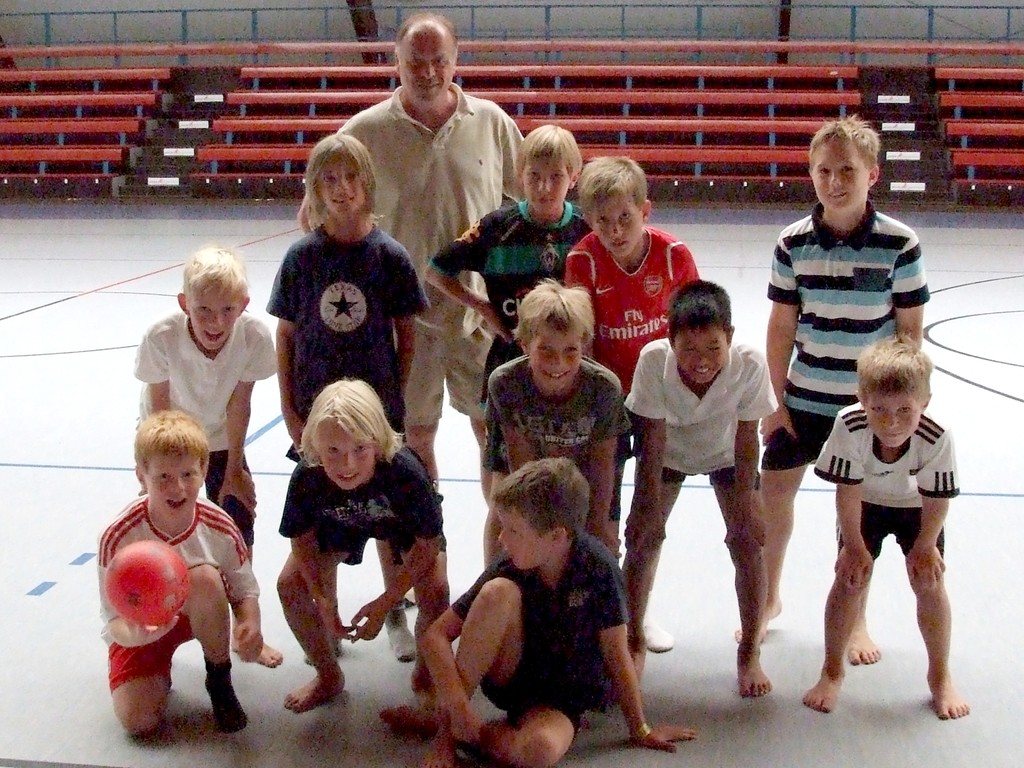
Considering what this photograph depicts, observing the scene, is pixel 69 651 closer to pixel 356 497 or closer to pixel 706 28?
pixel 356 497

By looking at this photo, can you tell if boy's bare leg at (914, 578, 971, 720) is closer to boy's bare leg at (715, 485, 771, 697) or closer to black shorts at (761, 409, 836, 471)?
boy's bare leg at (715, 485, 771, 697)

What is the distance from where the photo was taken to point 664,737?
2.33m

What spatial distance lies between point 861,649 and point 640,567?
581 millimetres

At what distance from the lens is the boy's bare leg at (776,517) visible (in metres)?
2.90

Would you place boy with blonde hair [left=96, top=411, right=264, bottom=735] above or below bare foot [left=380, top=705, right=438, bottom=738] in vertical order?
above

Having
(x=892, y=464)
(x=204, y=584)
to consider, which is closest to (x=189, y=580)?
(x=204, y=584)

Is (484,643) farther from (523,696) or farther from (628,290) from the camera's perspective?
(628,290)

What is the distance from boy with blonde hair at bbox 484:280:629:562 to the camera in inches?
97.5

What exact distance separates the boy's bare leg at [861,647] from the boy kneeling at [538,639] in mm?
579

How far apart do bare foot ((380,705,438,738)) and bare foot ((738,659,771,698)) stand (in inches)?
28.3

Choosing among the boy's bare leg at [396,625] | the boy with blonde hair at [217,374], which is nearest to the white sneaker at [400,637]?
the boy's bare leg at [396,625]

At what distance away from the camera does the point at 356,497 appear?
2504 millimetres

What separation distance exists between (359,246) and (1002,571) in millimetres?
1989

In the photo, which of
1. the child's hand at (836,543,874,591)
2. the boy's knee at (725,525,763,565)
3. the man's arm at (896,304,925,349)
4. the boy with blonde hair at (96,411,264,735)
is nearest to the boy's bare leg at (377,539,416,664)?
the boy with blonde hair at (96,411,264,735)
